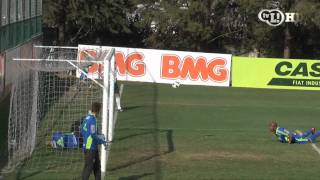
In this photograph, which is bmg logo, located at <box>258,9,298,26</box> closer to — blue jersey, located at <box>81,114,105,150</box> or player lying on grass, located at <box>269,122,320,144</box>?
player lying on grass, located at <box>269,122,320,144</box>

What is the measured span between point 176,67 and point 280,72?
18.0 feet

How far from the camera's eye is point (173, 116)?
2470 cm

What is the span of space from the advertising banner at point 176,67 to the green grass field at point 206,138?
2009 millimetres

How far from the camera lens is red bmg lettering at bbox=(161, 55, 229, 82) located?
3538cm

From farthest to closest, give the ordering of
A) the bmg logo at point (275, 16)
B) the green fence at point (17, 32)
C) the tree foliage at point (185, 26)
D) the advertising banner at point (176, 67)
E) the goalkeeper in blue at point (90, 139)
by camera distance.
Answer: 1. the tree foliage at point (185, 26)
2. the bmg logo at point (275, 16)
3. the advertising banner at point (176, 67)
4. the green fence at point (17, 32)
5. the goalkeeper in blue at point (90, 139)

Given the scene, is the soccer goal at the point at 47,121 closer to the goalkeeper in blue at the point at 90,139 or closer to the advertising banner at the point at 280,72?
the goalkeeper in blue at the point at 90,139

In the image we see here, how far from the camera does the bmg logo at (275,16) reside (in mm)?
46397

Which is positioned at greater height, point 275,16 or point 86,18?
point 275,16

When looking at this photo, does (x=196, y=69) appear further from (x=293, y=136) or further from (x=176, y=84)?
(x=293, y=136)

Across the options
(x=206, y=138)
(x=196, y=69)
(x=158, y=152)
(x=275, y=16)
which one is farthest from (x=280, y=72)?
(x=158, y=152)

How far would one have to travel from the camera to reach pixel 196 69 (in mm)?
35438

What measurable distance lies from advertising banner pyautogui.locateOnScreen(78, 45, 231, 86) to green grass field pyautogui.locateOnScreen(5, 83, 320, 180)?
6.59 ft

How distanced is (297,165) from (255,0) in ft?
114

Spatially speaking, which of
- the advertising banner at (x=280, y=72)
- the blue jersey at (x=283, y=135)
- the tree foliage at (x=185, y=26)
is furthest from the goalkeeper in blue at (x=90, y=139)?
the tree foliage at (x=185, y=26)
